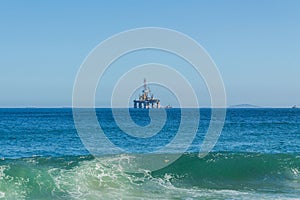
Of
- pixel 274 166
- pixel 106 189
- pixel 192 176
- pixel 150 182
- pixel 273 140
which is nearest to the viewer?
pixel 106 189

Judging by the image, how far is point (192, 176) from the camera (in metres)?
21.8

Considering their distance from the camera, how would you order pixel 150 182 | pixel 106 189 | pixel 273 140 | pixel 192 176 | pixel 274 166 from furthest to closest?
pixel 273 140 → pixel 274 166 → pixel 192 176 → pixel 150 182 → pixel 106 189

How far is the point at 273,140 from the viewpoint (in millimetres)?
40406

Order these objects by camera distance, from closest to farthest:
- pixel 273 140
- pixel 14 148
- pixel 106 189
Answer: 1. pixel 106 189
2. pixel 14 148
3. pixel 273 140

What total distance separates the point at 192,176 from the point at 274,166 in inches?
184

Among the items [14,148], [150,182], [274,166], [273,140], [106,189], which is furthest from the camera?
[273,140]

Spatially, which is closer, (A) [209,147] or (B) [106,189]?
(B) [106,189]

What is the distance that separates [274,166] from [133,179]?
794 cm

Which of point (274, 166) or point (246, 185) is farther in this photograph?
point (274, 166)

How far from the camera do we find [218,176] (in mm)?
22078

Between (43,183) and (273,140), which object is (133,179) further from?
(273,140)

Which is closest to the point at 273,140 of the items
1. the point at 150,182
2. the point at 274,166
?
the point at 274,166

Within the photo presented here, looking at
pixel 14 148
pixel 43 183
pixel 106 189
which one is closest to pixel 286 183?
pixel 106 189

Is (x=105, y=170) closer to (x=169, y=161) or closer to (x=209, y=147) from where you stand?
(x=169, y=161)
